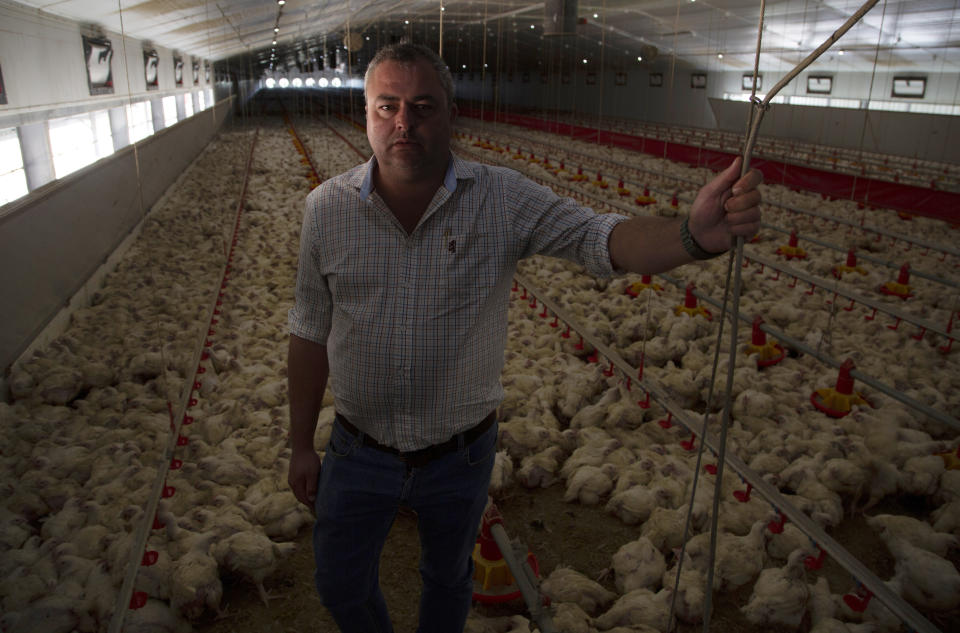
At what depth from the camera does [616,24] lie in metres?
15.7

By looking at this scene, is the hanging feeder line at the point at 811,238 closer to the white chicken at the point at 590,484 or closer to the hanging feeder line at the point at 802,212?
the hanging feeder line at the point at 802,212

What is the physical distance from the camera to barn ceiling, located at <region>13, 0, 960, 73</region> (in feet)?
26.6

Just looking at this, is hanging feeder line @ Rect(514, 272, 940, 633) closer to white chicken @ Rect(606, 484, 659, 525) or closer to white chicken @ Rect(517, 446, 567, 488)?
white chicken @ Rect(606, 484, 659, 525)

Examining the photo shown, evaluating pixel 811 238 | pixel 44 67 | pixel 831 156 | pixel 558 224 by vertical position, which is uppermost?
pixel 44 67

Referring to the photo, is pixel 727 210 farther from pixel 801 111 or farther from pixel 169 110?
pixel 801 111

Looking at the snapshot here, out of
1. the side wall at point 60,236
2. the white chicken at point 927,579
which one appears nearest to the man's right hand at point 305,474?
the side wall at point 60,236

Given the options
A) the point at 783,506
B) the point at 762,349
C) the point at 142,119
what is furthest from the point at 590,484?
the point at 142,119

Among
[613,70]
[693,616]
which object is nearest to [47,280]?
[693,616]

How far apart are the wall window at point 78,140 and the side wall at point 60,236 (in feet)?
1.00

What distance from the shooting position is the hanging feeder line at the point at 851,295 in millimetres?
4480

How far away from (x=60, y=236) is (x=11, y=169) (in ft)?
2.21

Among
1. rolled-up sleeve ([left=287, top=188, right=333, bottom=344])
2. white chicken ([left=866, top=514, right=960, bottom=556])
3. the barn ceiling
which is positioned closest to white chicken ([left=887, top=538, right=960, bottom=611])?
white chicken ([left=866, top=514, right=960, bottom=556])

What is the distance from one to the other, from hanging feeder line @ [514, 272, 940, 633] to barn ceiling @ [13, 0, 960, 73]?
3.60 meters

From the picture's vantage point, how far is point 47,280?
4.51 m
